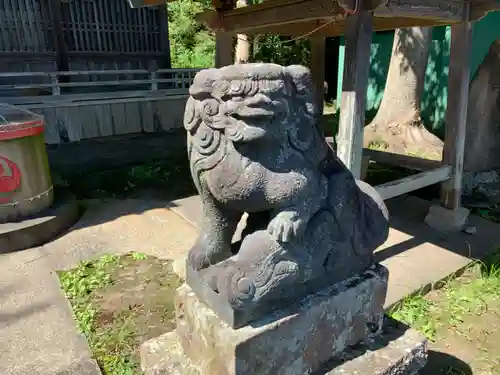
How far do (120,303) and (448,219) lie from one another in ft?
10.6

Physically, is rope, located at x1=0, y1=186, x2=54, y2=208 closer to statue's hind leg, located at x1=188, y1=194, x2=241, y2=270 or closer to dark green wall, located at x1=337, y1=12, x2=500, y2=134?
statue's hind leg, located at x1=188, y1=194, x2=241, y2=270

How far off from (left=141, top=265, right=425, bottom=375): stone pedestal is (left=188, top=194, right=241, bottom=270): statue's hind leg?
193 millimetres

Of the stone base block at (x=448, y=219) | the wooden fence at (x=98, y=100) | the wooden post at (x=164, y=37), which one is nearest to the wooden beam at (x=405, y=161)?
the stone base block at (x=448, y=219)

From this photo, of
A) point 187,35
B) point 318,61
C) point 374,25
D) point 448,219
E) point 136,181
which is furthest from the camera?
point 187,35

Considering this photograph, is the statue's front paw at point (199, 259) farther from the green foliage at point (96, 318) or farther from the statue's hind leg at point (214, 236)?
the green foliage at point (96, 318)

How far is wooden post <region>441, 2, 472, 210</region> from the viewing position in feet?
12.9

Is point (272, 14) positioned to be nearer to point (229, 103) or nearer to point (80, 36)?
point (229, 103)

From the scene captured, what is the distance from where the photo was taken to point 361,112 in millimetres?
3209

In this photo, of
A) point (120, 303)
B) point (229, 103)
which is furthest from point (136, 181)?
point (229, 103)

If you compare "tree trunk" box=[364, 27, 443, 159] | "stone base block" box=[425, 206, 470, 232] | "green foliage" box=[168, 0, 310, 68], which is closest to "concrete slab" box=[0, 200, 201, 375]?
"stone base block" box=[425, 206, 470, 232]

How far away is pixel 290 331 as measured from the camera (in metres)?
1.76

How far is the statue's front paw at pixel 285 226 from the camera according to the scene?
1.64 meters

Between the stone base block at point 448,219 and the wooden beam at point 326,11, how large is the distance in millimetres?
1828

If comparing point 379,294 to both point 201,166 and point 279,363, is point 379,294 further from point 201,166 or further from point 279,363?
point 201,166
